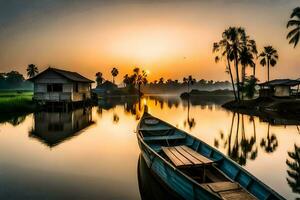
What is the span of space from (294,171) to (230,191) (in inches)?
276

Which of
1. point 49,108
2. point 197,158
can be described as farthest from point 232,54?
point 197,158

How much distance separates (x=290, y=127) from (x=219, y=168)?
2031 centimetres

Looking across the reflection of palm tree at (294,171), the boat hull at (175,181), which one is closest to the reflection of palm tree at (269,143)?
the reflection of palm tree at (294,171)

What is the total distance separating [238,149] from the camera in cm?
1856

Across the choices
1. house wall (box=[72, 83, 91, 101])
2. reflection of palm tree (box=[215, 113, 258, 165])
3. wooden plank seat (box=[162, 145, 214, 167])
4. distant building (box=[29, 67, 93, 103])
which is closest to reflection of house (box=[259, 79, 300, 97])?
reflection of palm tree (box=[215, 113, 258, 165])

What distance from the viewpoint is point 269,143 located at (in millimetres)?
20156

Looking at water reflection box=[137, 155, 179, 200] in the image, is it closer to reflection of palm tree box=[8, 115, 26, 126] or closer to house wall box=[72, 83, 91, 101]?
reflection of palm tree box=[8, 115, 26, 126]

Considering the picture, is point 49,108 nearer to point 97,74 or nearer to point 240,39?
point 240,39

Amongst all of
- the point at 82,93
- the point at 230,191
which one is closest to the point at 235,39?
the point at 82,93

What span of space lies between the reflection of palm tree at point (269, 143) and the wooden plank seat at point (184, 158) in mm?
8321

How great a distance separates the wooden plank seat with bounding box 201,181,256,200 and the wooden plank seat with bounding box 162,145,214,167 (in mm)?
1597

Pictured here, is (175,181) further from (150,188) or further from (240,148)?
(240,148)

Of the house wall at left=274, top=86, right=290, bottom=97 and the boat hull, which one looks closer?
the boat hull

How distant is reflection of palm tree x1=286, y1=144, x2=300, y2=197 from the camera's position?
1132 cm
